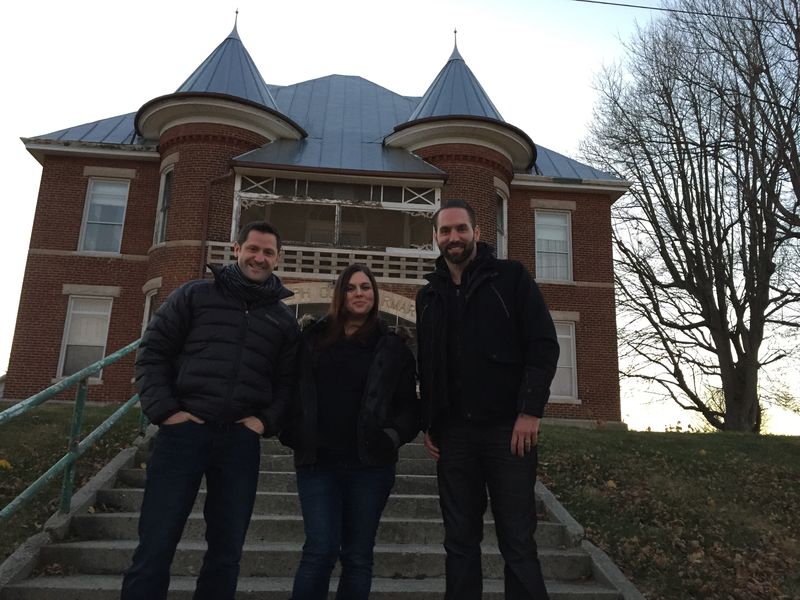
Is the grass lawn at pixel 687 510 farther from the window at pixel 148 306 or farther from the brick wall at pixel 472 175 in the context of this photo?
the window at pixel 148 306

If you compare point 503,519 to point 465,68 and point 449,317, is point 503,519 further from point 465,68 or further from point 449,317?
point 465,68

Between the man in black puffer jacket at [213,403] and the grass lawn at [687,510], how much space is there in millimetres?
3004

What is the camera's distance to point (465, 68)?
1791cm

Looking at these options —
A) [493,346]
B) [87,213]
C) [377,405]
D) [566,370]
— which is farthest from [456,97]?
[377,405]

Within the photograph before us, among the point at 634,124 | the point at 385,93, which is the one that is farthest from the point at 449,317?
the point at 385,93

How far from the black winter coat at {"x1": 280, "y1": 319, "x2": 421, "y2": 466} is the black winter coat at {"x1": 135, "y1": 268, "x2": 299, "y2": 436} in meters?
0.12

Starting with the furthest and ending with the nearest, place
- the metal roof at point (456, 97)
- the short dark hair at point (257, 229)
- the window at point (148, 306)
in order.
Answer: the metal roof at point (456, 97) < the window at point (148, 306) < the short dark hair at point (257, 229)

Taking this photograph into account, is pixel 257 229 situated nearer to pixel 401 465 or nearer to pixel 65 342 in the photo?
pixel 401 465

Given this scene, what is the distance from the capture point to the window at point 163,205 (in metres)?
15.2

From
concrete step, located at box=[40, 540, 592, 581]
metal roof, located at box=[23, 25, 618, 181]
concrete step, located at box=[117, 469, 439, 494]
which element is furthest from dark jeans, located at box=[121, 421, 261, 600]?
metal roof, located at box=[23, 25, 618, 181]

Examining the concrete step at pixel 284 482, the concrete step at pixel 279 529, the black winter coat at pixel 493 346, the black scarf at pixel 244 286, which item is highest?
the black scarf at pixel 244 286

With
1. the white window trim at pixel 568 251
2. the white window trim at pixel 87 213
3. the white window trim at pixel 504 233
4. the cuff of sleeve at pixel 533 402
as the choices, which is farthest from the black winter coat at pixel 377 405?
the white window trim at pixel 87 213

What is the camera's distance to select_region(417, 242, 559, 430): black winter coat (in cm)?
304

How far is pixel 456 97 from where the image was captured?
54.0 ft
